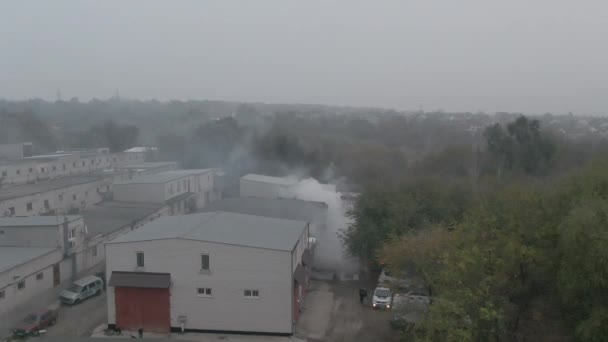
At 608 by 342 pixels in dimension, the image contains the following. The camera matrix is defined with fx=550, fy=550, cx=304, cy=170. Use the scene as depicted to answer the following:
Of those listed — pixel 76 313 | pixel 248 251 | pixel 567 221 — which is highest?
pixel 567 221

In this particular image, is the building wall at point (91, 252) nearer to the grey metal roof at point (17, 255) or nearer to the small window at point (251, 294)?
the grey metal roof at point (17, 255)

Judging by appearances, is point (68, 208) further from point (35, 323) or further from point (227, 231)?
point (227, 231)

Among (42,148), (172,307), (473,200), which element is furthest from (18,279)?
(42,148)

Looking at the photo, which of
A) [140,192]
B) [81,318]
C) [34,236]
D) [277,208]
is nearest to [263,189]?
[140,192]

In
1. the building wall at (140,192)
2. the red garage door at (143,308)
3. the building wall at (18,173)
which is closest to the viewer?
the red garage door at (143,308)

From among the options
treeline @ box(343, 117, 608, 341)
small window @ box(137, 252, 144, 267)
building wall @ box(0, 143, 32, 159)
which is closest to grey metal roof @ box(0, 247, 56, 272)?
small window @ box(137, 252, 144, 267)

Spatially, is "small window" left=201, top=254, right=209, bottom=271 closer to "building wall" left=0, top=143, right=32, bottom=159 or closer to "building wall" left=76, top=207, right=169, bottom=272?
"building wall" left=76, top=207, right=169, bottom=272

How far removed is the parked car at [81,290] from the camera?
13711 millimetres

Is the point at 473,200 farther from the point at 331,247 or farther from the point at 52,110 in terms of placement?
the point at 52,110

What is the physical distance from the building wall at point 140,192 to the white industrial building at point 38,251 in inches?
257

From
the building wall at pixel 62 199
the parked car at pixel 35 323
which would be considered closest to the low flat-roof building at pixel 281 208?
the building wall at pixel 62 199

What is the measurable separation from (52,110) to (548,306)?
90829 millimetres

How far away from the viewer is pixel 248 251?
11.9 meters

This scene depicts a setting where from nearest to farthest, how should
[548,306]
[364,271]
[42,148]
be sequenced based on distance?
→ [548,306], [364,271], [42,148]
